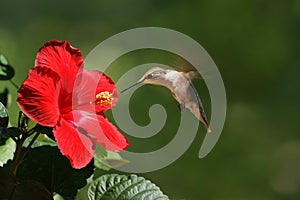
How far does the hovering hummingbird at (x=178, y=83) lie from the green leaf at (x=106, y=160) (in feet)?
0.45

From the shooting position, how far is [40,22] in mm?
1533

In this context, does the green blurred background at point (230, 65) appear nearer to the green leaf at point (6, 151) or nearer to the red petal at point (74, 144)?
the green leaf at point (6, 151)

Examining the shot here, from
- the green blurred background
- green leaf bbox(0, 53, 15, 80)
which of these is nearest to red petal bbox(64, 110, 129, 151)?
green leaf bbox(0, 53, 15, 80)

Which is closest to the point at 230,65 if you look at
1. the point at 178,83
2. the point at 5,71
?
the point at 5,71

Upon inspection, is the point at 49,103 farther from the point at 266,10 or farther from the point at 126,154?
the point at 266,10

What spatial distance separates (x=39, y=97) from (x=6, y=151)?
14cm

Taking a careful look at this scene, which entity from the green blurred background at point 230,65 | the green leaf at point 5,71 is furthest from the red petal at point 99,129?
the green blurred background at point 230,65

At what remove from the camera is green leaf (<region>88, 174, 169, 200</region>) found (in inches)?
22.7

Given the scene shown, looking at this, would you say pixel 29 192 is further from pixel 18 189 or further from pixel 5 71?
pixel 5 71

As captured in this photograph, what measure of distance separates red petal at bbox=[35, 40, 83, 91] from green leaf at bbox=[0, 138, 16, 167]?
0.39ft

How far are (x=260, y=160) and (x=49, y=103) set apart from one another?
120 cm

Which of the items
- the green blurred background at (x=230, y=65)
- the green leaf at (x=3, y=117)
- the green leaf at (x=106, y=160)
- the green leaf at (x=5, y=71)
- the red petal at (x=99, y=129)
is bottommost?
the green blurred background at (x=230, y=65)

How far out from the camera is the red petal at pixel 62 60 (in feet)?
1.78

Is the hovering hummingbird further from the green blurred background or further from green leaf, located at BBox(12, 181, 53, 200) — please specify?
the green blurred background
